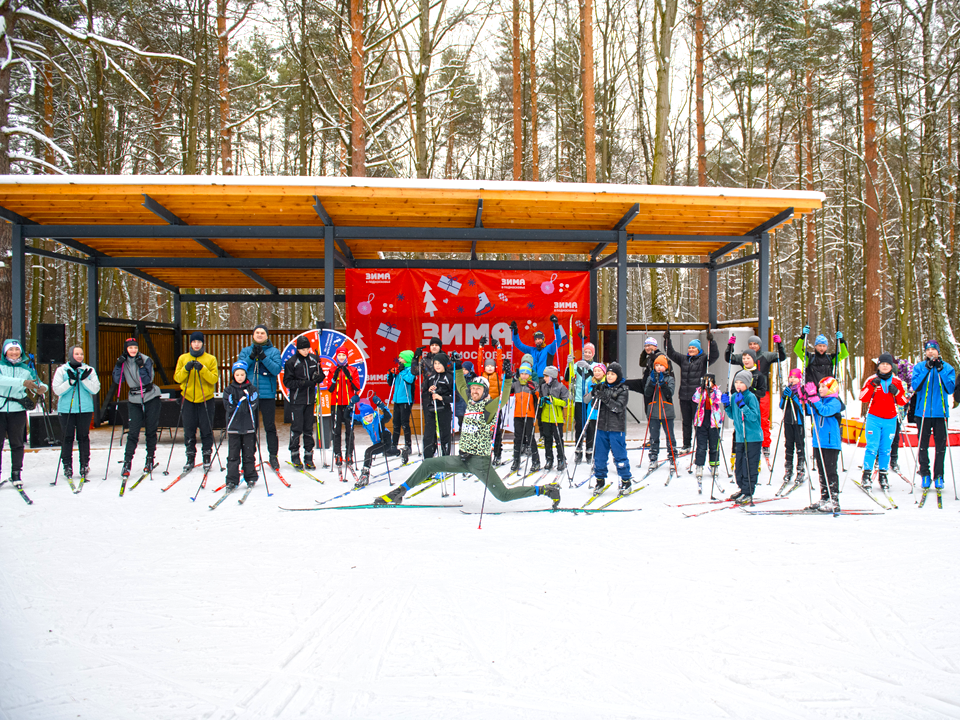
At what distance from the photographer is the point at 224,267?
11.6 m

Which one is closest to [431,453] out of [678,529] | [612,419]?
[612,419]

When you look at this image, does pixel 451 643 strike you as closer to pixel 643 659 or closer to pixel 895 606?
pixel 643 659

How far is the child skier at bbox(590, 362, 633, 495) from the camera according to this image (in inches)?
241

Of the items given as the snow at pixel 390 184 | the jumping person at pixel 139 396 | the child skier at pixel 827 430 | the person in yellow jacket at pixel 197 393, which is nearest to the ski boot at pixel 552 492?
the child skier at pixel 827 430

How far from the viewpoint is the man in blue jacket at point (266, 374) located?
23.0 ft

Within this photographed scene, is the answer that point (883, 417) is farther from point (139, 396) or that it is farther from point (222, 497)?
point (139, 396)

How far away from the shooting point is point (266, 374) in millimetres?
7289

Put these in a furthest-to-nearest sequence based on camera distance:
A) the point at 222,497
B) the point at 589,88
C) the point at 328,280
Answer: the point at 589,88, the point at 328,280, the point at 222,497

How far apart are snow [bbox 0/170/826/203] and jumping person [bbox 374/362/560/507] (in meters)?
3.69

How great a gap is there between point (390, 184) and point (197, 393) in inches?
151

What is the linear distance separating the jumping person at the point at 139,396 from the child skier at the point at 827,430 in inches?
304

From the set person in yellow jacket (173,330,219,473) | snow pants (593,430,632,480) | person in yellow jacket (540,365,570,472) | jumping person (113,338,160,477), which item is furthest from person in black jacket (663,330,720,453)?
jumping person (113,338,160,477)

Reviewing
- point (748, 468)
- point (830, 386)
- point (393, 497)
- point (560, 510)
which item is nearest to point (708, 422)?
point (748, 468)

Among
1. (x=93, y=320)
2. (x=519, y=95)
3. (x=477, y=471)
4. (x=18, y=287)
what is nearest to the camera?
(x=477, y=471)
